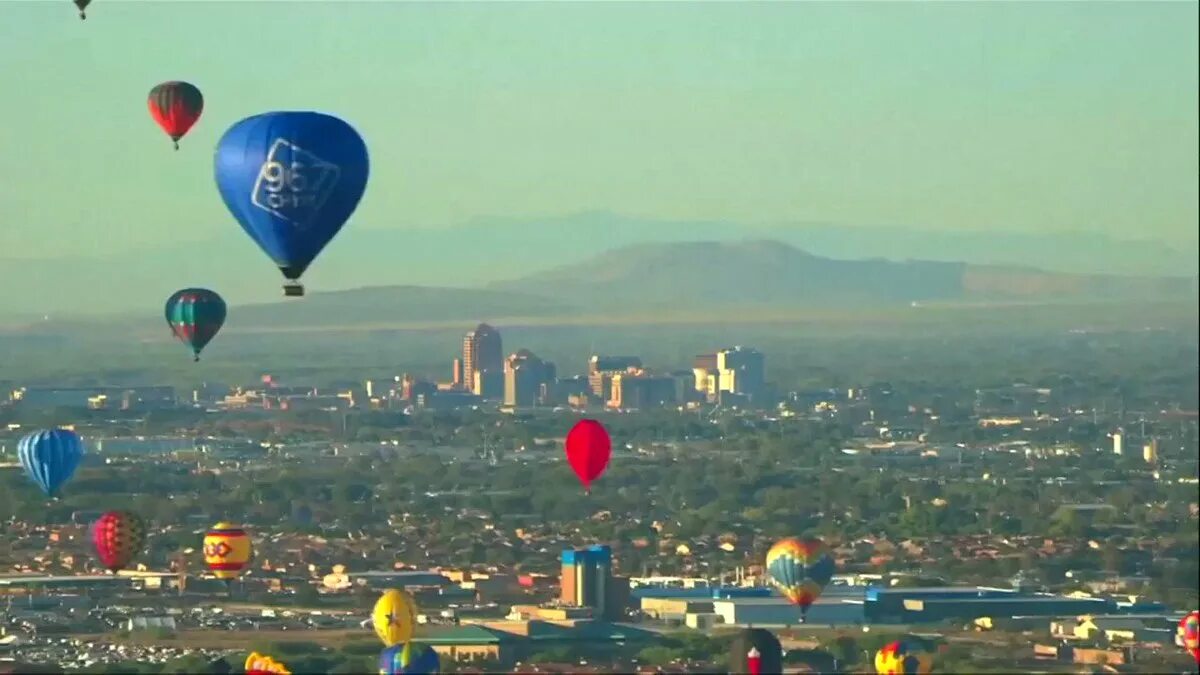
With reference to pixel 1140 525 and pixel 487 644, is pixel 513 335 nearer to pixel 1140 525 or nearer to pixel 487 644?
pixel 1140 525

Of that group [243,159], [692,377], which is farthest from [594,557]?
[692,377]

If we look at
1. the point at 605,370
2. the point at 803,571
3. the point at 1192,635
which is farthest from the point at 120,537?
the point at 605,370

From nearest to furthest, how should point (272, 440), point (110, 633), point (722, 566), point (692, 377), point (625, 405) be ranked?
point (110, 633) → point (722, 566) → point (272, 440) → point (625, 405) → point (692, 377)

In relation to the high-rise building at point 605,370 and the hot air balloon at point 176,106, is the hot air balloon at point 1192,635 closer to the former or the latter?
the hot air balloon at point 176,106

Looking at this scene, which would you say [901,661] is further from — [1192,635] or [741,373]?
[741,373]

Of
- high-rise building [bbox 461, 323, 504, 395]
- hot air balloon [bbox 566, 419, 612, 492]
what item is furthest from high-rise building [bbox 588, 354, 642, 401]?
hot air balloon [bbox 566, 419, 612, 492]

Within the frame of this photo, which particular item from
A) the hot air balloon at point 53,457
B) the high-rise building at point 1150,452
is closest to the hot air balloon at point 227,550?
the hot air balloon at point 53,457

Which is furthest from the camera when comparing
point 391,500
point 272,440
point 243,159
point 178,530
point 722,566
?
point 272,440
